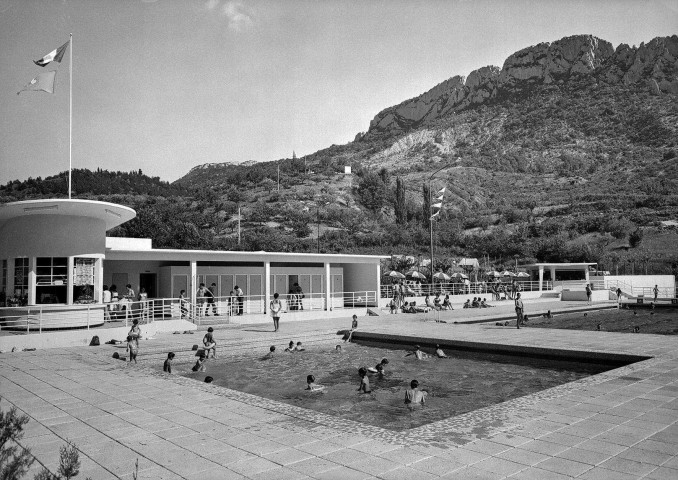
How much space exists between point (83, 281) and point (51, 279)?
2.96ft

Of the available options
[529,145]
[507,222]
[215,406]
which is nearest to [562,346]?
[215,406]

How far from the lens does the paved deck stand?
5164 millimetres

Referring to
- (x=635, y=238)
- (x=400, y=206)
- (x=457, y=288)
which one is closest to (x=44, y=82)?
(x=457, y=288)

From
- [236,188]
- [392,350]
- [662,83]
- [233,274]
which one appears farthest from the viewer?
[662,83]

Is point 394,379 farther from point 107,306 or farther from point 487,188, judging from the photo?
point 487,188

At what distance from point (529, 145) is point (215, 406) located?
11099cm

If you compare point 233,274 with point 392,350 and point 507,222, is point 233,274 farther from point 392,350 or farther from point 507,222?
point 507,222

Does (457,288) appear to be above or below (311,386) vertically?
above

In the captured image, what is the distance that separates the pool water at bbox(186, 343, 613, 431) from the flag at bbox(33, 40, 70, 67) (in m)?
10.5

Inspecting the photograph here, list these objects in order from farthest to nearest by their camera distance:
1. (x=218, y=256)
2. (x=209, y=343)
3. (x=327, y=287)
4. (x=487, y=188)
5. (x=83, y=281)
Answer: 1. (x=487, y=188)
2. (x=327, y=287)
3. (x=218, y=256)
4. (x=83, y=281)
5. (x=209, y=343)

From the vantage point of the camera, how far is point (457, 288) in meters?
37.0

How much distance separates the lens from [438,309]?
93.5ft

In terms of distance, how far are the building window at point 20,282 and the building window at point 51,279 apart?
15.8 inches

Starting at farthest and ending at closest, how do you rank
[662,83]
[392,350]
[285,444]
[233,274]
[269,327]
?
1. [662,83]
2. [233,274]
3. [269,327]
4. [392,350]
5. [285,444]
